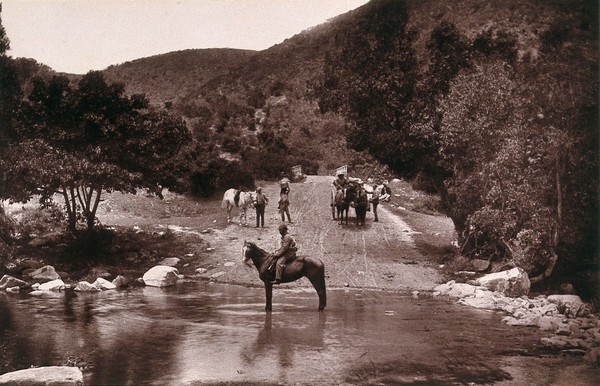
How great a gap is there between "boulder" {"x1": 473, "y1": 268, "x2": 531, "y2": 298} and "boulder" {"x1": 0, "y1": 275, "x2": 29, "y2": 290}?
1609cm

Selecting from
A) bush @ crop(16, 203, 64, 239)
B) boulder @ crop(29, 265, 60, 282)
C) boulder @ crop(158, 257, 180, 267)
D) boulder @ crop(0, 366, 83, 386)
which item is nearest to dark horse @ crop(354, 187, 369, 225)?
boulder @ crop(158, 257, 180, 267)

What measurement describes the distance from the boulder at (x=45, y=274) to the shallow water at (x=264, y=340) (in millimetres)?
2902

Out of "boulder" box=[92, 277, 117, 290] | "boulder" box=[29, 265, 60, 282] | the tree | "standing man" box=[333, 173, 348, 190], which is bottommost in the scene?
"boulder" box=[92, 277, 117, 290]

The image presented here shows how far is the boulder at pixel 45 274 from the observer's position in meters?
23.0

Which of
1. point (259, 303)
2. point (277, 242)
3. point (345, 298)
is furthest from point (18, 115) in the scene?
point (345, 298)

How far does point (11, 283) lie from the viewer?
850 inches

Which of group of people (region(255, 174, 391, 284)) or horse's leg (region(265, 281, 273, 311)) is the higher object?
group of people (region(255, 174, 391, 284))

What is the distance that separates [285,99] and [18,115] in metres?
31.1

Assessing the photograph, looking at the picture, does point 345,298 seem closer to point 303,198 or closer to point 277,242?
point 277,242

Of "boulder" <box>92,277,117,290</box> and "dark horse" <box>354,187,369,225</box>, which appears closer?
"boulder" <box>92,277,117,290</box>

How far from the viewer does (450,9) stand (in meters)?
53.3

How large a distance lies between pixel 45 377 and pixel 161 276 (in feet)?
41.3

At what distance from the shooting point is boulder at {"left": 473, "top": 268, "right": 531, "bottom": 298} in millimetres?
20172

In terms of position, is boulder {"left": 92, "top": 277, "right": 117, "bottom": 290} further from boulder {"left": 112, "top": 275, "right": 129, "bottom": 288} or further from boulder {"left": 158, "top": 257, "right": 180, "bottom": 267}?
boulder {"left": 158, "top": 257, "right": 180, "bottom": 267}
